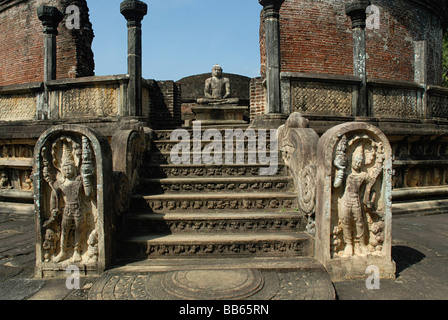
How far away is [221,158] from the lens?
4.71m

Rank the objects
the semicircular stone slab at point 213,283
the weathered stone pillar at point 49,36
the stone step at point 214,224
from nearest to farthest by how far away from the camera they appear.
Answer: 1. the semicircular stone slab at point 213,283
2. the stone step at point 214,224
3. the weathered stone pillar at point 49,36

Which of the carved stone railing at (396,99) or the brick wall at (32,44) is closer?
the carved stone railing at (396,99)

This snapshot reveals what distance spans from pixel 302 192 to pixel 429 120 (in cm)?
473

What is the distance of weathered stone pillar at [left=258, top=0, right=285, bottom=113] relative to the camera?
5.86 metres

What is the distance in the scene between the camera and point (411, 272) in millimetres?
3082

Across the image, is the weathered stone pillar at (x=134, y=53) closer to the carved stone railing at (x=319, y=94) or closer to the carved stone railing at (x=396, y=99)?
the carved stone railing at (x=319, y=94)

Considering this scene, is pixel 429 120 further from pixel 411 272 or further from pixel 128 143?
pixel 128 143

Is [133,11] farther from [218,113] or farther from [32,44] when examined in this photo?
[32,44]

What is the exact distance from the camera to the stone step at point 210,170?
4.55 metres

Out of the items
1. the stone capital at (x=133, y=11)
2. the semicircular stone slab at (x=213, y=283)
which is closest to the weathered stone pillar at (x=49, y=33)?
the stone capital at (x=133, y=11)

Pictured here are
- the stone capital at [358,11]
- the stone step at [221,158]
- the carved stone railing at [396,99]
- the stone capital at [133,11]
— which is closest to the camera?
the stone step at [221,158]

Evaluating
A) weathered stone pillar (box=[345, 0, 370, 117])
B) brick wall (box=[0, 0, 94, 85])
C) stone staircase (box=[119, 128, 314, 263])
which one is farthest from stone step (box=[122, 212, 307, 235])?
brick wall (box=[0, 0, 94, 85])

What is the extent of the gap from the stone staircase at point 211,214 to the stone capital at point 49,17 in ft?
13.8
